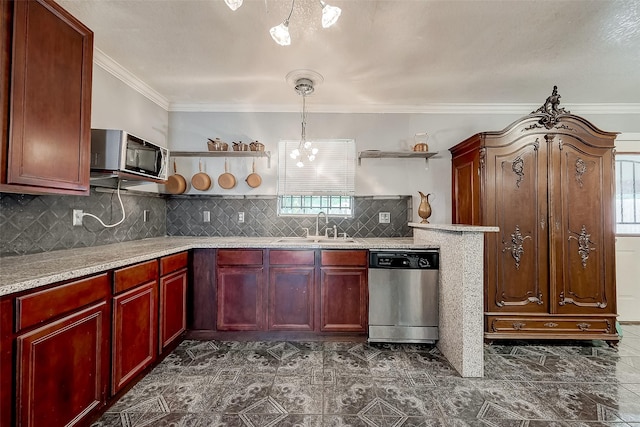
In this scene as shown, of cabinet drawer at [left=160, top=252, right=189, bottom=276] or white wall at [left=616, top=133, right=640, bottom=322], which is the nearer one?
cabinet drawer at [left=160, top=252, right=189, bottom=276]

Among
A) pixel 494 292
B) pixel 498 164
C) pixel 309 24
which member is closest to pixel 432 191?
pixel 498 164

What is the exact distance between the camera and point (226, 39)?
2.10 meters

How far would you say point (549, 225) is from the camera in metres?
2.58

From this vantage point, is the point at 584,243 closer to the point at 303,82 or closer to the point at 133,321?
the point at 303,82

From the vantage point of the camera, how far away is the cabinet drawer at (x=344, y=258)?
2.56m

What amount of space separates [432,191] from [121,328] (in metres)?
3.08

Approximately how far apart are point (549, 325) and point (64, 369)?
11.5ft

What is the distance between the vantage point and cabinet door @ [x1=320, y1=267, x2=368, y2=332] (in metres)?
2.56

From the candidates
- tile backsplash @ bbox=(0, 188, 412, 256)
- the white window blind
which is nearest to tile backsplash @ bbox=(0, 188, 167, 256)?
tile backsplash @ bbox=(0, 188, 412, 256)

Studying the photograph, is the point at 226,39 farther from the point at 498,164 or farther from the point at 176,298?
the point at 498,164

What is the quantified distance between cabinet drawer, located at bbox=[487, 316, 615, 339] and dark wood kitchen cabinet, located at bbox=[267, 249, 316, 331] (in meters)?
1.67

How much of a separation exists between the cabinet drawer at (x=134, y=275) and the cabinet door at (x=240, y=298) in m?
0.65

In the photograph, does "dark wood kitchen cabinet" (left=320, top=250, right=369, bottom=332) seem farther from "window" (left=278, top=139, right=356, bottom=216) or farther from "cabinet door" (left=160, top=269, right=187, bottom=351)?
"cabinet door" (left=160, top=269, right=187, bottom=351)

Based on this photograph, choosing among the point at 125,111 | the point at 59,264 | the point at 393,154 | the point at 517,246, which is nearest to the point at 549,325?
the point at 517,246
